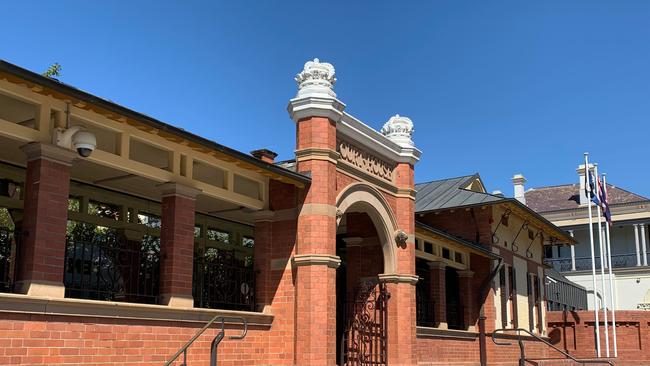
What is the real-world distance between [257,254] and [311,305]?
147cm

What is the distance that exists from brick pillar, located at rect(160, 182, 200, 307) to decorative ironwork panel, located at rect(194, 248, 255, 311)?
876 mm

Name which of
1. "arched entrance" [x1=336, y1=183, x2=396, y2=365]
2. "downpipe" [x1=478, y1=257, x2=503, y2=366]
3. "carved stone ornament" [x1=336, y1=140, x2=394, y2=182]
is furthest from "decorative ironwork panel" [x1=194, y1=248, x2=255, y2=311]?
"downpipe" [x1=478, y1=257, x2=503, y2=366]

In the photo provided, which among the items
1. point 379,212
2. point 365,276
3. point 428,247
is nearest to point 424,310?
point 428,247

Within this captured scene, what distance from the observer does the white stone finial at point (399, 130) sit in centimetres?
1664

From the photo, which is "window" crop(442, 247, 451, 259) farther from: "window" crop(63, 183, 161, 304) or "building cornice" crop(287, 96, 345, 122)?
"window" crop(63, 183, 161, 304)

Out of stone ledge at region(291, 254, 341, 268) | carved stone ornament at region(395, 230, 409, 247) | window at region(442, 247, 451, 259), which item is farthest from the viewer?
window at region(442, 247, 451, 259)

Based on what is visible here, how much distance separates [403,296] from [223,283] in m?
4.49

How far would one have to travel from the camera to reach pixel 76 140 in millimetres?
9508

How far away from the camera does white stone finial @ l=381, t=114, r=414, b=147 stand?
54.6 feet

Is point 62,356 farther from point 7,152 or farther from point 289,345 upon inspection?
point 289,345

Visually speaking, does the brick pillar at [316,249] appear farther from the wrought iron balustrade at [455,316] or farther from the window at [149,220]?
the wrought iron balustrade at [455,316]

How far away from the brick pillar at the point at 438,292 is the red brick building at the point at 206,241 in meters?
0.04

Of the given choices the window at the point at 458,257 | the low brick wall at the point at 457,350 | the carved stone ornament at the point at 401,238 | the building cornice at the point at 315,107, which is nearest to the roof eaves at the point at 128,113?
the building cornice at the point at 315,107

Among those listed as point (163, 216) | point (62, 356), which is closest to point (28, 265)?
point (62, 356)
